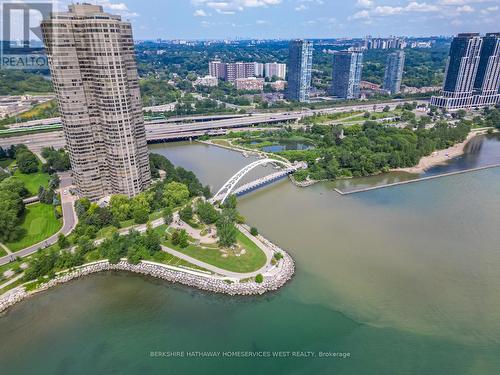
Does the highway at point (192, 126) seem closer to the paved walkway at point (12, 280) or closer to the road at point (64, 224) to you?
the road at point (64, 224)

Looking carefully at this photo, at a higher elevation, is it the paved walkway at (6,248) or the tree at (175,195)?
the tree at (175,195)

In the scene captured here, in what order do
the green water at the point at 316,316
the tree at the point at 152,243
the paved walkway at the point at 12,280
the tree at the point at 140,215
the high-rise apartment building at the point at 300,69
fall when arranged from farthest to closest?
the high-rise apartment building at the point at 300,69
the tree at the point at 140,215
the tree at the point at 152,243
the paved walkway at the point at 12,280
the green water at the point at 316,316

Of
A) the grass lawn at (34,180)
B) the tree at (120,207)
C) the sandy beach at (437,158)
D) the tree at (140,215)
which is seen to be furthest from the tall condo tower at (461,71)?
the grass lawn at (34,180)

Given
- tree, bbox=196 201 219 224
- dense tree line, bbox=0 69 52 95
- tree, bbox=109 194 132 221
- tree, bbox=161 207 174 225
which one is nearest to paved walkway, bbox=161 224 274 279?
tree, bbox=161 207 174 225

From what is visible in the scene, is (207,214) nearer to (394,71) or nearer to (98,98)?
(98,98)

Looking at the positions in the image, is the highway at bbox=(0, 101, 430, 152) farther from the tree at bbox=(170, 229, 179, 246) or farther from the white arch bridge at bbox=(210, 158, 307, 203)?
the tree at bbox=(170, 229, 179, 246)
